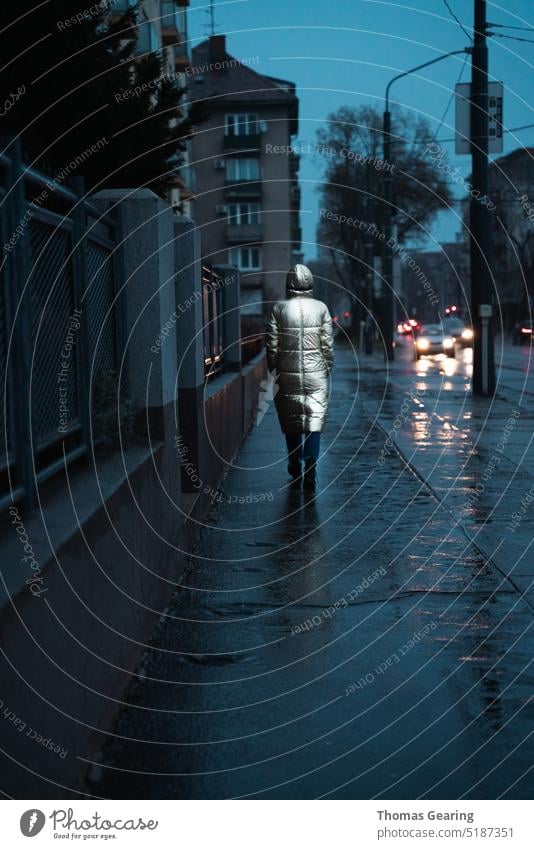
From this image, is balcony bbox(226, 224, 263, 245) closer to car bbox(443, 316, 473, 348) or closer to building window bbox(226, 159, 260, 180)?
building window bbox(226, 159, 260, 180)

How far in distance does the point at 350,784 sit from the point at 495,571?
154 inches

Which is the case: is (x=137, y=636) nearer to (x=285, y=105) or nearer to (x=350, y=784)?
(x=350, y=784)

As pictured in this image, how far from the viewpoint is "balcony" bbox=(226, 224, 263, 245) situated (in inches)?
3619

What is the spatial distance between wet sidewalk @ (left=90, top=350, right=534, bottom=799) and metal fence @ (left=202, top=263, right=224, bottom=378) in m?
2.85

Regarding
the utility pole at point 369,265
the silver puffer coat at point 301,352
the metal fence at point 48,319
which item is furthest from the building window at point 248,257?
the metal fence at point 48,319

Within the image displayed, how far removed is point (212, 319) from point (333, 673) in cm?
818

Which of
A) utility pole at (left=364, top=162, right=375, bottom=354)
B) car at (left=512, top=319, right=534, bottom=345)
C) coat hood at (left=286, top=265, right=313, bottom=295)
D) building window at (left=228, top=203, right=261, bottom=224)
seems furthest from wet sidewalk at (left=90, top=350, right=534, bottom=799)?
building window at (left=228, top=203, right=261, bottom=224)

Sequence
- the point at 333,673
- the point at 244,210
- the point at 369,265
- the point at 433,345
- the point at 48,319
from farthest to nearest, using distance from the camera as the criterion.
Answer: the point at 244,210 → the point at 369,265 → the point at 433,345 → the point at 333,673 → the point at 48,319

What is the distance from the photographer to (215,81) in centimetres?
9506

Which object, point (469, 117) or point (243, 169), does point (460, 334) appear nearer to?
point (243, 169)

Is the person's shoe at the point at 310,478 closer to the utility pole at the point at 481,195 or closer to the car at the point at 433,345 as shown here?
the utility pole at the point at 481,195

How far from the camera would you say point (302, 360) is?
12211 mm

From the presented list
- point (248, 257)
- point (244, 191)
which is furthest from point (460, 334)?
point (248, 257)

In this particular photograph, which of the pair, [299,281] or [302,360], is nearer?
[299,281]
